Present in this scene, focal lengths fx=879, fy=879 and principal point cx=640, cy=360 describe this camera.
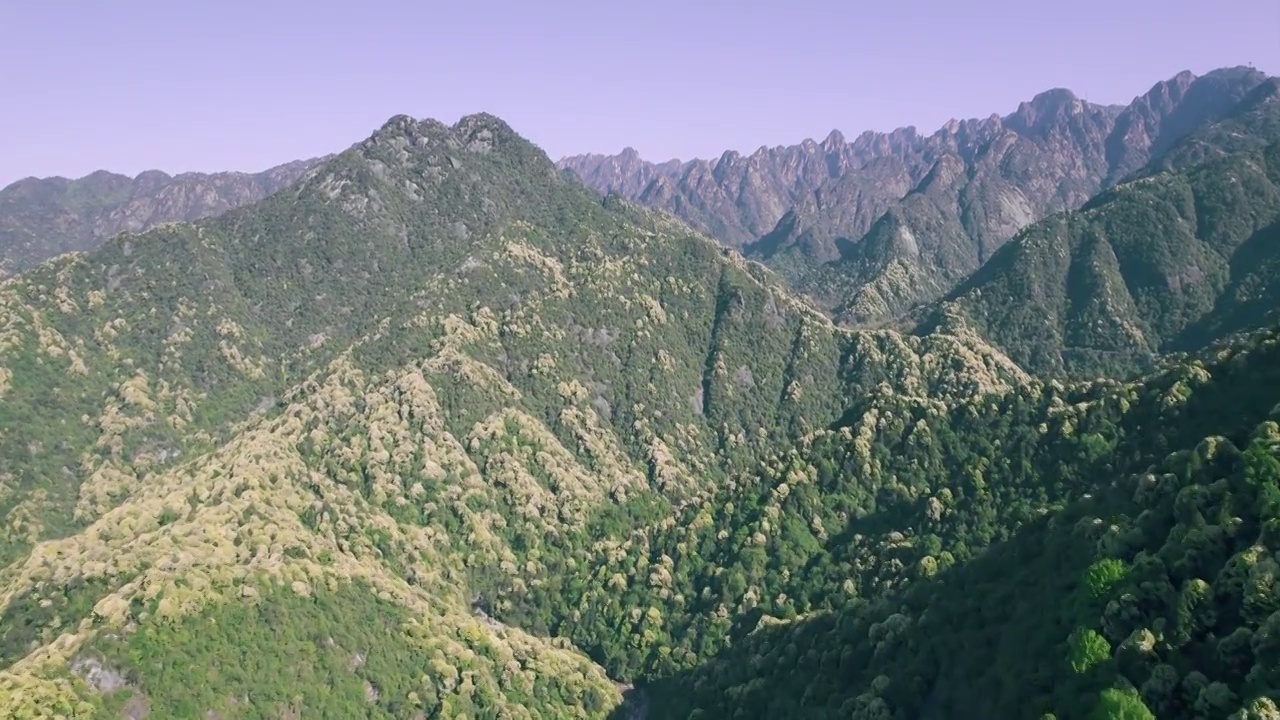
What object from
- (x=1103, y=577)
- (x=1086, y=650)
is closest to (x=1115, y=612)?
(x=1086, y=650)

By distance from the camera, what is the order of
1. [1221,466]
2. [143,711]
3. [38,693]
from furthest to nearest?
1. [143,711]
2. [38,693]
3. [1221,466]

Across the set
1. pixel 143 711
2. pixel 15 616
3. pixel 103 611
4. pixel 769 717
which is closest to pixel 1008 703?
pixel 769 717

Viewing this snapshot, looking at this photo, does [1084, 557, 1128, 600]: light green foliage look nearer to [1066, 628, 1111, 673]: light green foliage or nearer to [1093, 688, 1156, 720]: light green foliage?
[1066, 628, 1111, 673]: light green foliage

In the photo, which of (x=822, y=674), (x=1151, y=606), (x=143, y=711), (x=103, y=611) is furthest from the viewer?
(x=103, y=611)

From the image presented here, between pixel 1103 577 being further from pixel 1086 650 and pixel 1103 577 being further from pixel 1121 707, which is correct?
pixel 1121 707

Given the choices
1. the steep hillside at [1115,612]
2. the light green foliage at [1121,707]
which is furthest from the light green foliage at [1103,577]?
the light green foliage at [1121,707]

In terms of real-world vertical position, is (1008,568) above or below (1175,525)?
below

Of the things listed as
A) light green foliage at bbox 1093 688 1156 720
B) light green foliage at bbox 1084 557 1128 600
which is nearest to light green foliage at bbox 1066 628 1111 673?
light green foliage at bbox 1084 557 1128 600

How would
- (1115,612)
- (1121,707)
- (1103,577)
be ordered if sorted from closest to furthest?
(1121,707)
(1115,612)
(1103,577)

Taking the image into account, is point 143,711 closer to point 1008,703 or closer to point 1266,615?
point 1008,703

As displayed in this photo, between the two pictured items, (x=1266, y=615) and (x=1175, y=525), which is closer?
(x=1266, y=615)

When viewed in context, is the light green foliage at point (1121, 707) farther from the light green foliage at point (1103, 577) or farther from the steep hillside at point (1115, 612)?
the light green foliage at point (1103, 577)
